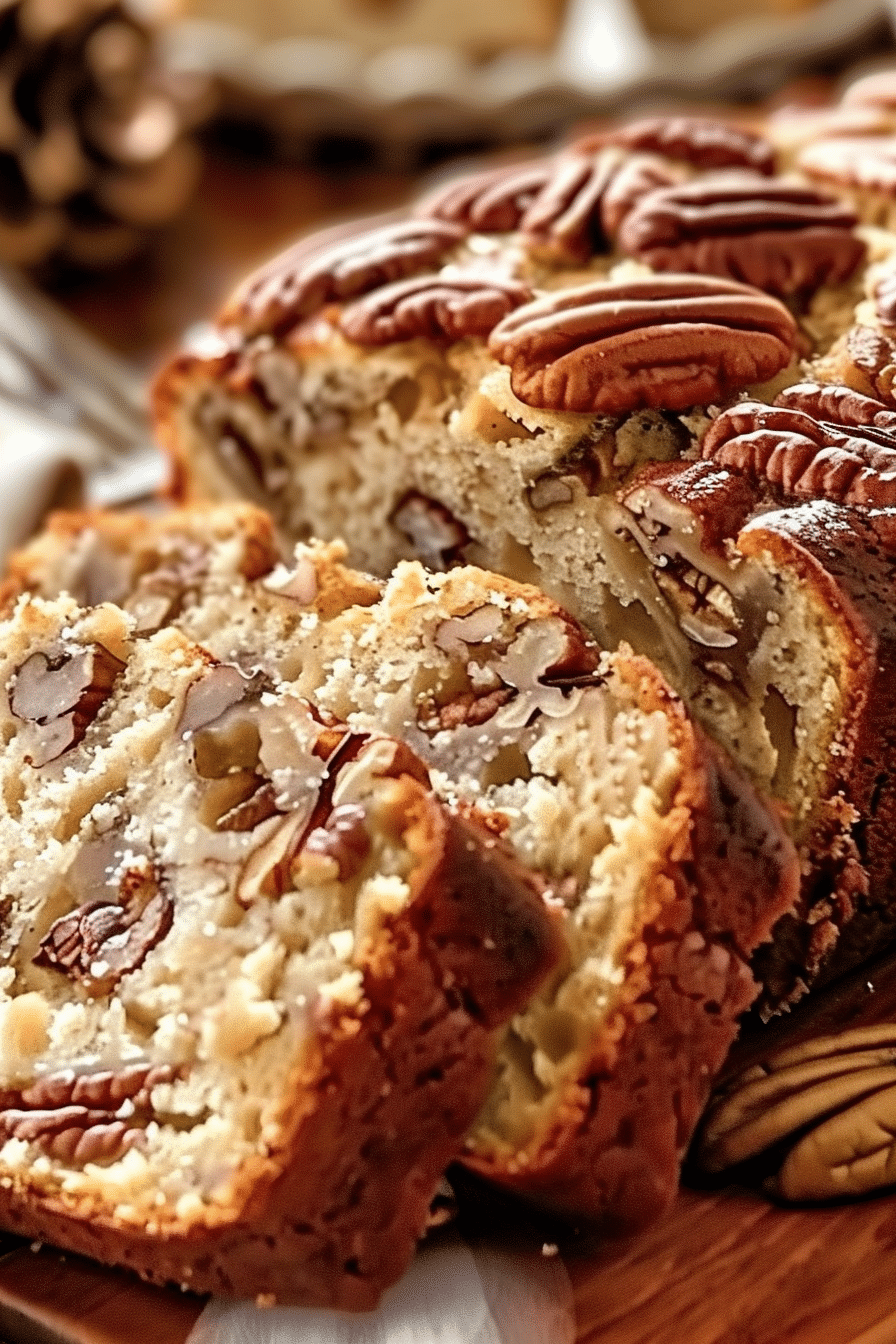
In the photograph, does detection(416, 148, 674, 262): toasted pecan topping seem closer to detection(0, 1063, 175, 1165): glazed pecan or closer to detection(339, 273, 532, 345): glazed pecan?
detection(339, 273, 532, 345): glazed pecan

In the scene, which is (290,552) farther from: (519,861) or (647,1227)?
(647,1227)

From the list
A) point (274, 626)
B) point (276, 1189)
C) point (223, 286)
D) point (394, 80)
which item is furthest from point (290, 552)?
point (394, 80)

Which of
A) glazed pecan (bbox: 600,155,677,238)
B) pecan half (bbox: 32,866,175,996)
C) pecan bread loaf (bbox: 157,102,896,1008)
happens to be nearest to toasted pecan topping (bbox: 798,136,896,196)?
pecan bread loaf (bbox: 157,102,896,1008)

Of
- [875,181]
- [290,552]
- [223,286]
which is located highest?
[875,181]

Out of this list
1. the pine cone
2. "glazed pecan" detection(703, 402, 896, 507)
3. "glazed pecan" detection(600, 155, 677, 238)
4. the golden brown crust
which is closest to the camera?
the golden brown crust

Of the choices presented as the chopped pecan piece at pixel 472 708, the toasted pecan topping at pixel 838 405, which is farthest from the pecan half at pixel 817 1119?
the toasted pecan topping at pixel 838 405

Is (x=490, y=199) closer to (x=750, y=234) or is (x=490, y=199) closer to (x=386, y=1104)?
(x=750, y=234)
